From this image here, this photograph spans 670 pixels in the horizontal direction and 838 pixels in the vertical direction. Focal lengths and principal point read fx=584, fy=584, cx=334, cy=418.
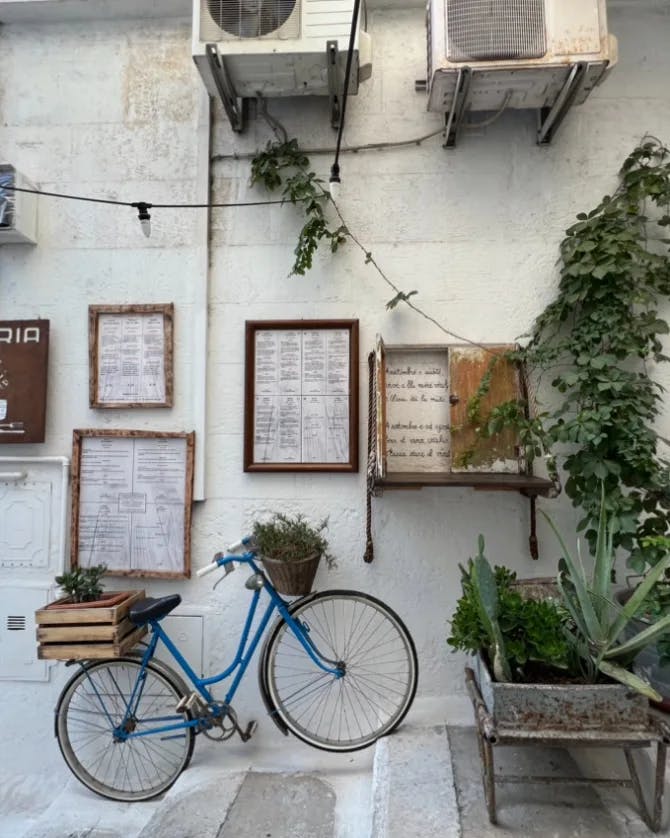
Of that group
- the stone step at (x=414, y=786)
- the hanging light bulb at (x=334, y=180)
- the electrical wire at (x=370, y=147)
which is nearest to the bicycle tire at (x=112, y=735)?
the stone step at (x=414, y=786)

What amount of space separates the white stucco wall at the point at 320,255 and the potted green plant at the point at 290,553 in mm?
203

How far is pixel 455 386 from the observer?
266cm

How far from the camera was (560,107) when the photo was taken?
2.57 m

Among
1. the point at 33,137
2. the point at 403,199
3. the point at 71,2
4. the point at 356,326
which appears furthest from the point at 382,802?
the point at 71,2

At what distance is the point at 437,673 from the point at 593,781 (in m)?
0.91

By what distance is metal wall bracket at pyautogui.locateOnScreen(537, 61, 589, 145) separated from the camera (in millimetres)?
2418

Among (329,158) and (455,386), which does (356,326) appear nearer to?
(455,386)

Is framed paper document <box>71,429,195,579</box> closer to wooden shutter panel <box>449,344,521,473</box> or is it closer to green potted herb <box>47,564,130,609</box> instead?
green potted herb <box>47,564,130,609</box>

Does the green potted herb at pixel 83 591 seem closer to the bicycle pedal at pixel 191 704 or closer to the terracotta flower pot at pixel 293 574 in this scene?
the bicycle pedal at pixel 191 704

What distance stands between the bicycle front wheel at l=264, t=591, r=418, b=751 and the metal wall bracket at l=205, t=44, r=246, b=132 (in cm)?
228

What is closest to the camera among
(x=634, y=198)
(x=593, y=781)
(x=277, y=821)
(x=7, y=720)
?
(x=593, y=781)

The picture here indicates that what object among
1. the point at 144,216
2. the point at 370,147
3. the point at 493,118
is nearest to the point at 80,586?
the point at 144,216

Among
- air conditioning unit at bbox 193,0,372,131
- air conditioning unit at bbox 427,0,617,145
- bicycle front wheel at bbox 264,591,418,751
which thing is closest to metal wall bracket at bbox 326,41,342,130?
air conditioning unit at bbox 193,0,372,131

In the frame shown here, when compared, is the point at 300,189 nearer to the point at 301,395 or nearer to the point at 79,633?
the point at 301,395
